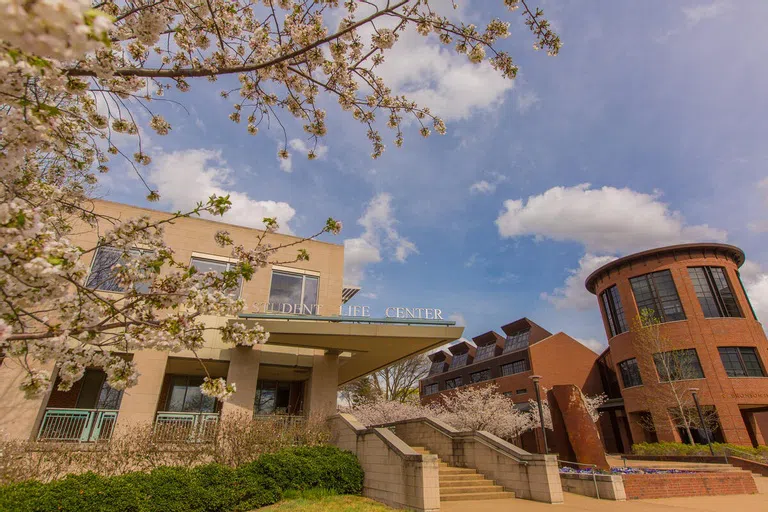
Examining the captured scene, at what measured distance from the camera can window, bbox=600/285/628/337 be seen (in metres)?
34.8

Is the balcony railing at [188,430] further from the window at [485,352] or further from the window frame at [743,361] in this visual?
the window at [485,352]

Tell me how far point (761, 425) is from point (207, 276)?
1802 inches

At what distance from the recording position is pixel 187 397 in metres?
17.0

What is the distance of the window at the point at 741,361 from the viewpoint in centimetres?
2845

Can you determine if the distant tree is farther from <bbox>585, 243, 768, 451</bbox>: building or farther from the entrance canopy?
the entrance canopy

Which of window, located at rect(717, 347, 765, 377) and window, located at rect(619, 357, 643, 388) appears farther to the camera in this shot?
window, located at rect(619, 357, 643, 388)

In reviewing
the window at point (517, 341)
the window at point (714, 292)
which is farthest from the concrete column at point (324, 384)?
the window at point (517, 341)

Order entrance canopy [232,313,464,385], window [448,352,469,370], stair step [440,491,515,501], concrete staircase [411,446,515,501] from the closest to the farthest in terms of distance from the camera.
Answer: stair step [440,491,515,501], concrete staircase [411,446,515,501], entrance canopy [232,313,464,385], window [448,352,469,370]

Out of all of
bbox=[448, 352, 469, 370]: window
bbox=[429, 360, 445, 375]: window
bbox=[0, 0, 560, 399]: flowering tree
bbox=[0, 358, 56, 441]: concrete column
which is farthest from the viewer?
bbox=[429, 360, 445, 375]: window

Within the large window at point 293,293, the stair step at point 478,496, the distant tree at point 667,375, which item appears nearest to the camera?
the stair step at point 478,496

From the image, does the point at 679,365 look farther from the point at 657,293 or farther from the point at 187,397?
the point at 187,397

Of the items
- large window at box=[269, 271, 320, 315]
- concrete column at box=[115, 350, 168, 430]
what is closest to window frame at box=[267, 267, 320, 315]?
large window at box=[269, 271, 320, 315]

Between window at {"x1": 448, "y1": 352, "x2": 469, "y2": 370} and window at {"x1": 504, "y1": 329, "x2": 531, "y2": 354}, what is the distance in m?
8.27

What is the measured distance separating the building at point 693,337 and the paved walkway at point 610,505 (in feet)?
64.8
